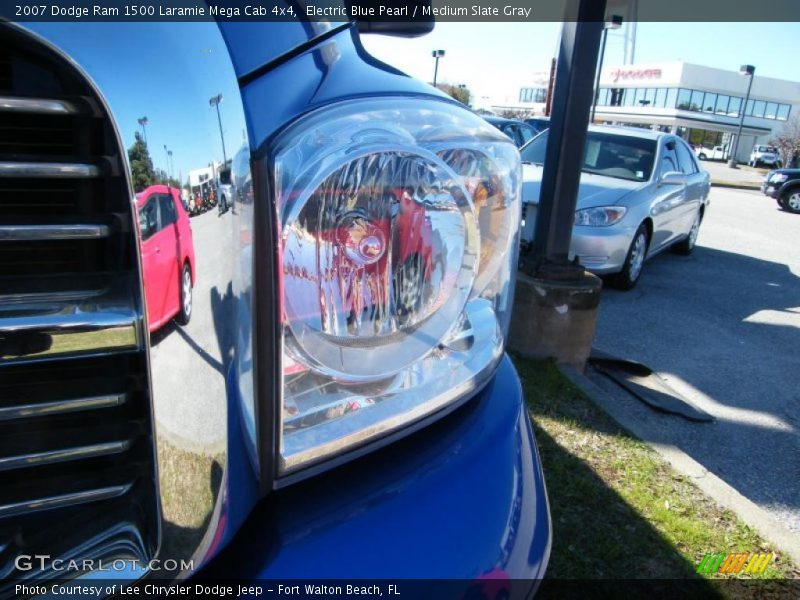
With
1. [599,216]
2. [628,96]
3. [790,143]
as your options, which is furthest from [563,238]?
[628,96]

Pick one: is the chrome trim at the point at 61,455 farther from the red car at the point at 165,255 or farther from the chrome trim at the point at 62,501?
the red car at the point at 165,255

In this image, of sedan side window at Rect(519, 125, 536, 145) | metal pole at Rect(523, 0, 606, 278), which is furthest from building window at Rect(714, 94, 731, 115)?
metal pole at Rect(523, 0, 606, 278)

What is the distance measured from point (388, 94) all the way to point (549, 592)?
5.59ft

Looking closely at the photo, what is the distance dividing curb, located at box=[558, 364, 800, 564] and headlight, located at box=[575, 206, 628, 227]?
2855 millimetres

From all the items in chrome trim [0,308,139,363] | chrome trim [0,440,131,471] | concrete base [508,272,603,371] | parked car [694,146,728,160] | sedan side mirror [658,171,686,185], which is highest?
chrome trim [0,308,139,363]

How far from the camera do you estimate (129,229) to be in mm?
713

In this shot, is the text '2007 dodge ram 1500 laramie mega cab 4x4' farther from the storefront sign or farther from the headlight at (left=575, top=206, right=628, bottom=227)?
the storefront sign

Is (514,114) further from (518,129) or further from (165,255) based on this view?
(165,255)

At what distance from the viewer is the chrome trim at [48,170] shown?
0.67 m

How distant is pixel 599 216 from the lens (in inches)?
225

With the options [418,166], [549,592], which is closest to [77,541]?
[418,166]

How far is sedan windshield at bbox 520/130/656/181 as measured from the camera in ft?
21.6

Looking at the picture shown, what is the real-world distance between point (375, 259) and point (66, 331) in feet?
1.40

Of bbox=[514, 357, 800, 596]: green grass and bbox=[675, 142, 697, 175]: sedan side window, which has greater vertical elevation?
bbox=[675, 142, 697, 175]: sedan side window
